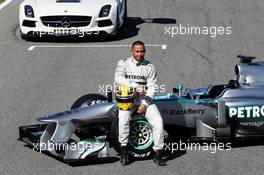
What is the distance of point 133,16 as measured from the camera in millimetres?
21203

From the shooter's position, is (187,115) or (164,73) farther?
(164,73)

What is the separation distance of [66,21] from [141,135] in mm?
7392

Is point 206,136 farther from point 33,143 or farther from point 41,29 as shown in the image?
point 41,29

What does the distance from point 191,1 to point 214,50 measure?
5.04 metres

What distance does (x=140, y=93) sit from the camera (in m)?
11.0

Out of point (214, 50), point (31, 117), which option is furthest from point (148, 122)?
point (214, 50)

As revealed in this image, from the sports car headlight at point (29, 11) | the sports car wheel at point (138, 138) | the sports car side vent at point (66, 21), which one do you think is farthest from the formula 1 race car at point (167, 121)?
the sports car headlight at point (29, 11)

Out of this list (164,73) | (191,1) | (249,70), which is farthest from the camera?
(191,1)
